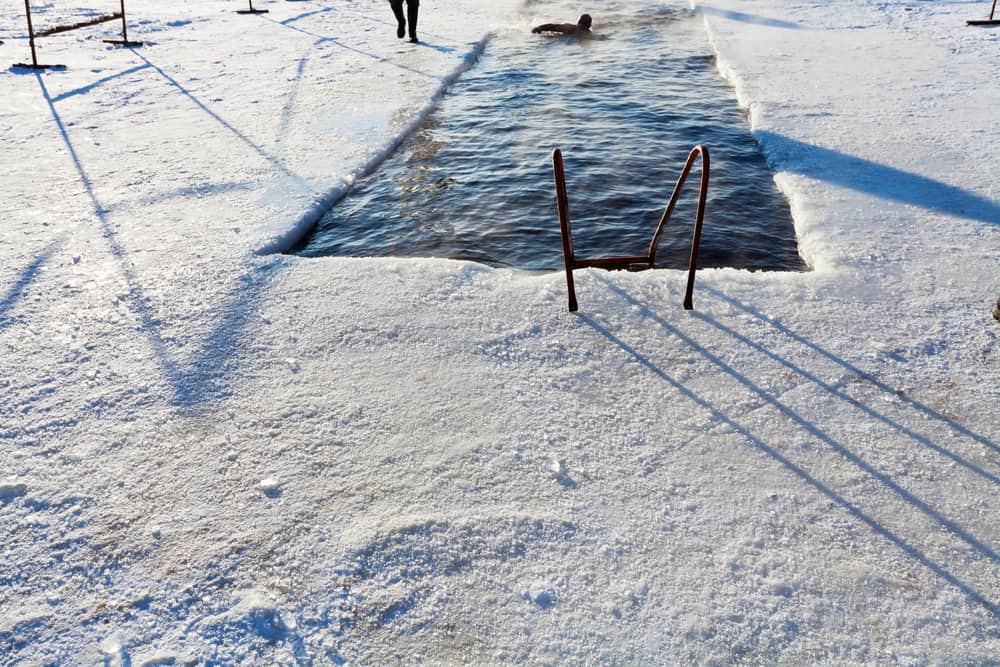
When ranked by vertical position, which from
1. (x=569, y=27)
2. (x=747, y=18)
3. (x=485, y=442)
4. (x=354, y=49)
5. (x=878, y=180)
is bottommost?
(x=485, y=442)

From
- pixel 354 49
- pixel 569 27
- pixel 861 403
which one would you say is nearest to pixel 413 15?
pixel 354 49

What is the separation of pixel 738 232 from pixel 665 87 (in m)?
5.49

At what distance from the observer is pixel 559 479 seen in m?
2.94

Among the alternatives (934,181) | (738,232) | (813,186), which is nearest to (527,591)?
(738,232)

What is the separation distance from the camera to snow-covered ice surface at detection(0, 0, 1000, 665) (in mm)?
2387

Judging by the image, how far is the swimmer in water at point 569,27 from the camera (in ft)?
47.5

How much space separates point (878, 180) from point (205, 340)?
5318 mm

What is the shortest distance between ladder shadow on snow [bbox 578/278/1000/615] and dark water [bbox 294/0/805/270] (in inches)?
68.3

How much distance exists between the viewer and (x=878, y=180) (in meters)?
5.93

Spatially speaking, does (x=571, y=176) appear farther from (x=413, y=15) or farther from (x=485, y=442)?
(x=413, y=15)

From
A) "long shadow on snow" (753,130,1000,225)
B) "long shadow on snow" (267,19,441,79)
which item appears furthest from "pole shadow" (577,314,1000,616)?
"long shadow on snow" (267,19,441,79)

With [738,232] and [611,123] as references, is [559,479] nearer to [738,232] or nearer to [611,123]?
[738,232]

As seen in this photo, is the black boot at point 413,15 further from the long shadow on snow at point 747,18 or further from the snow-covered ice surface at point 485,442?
the snow-covered ice surface at point 485,442

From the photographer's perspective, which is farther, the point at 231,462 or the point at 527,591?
the point at 231,462
